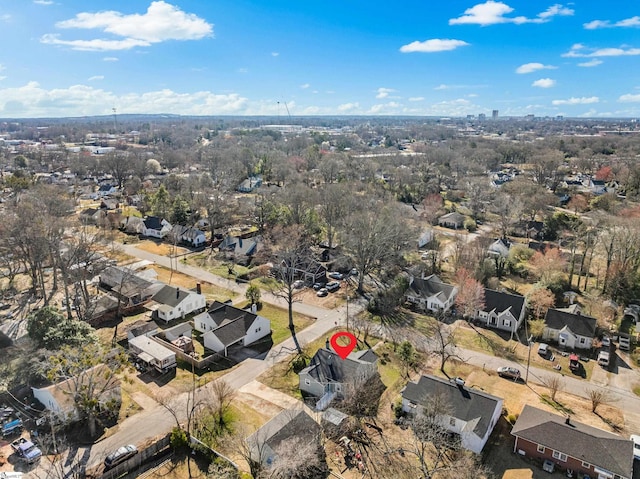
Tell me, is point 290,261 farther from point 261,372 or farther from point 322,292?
point 261,372

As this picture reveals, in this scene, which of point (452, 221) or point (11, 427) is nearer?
point (11, 427)

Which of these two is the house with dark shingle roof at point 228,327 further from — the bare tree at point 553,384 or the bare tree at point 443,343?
the bare tree at point 553,384

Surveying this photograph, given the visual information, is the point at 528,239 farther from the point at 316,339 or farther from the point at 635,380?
the point at 316,339

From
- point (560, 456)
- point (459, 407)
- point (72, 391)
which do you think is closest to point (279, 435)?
point (459, 407)

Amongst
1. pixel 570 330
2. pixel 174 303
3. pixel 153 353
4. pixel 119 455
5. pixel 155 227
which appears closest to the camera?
pixel 119 455

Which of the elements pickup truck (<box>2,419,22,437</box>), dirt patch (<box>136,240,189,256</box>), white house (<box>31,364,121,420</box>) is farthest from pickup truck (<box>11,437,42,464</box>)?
dirt patch (<box>136,240,189,256</box>)

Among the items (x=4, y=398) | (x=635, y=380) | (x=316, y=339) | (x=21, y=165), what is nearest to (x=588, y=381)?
(x=635, y=380)

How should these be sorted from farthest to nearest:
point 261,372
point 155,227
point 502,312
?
point 155,227 < point 502,312 < point 261,372
